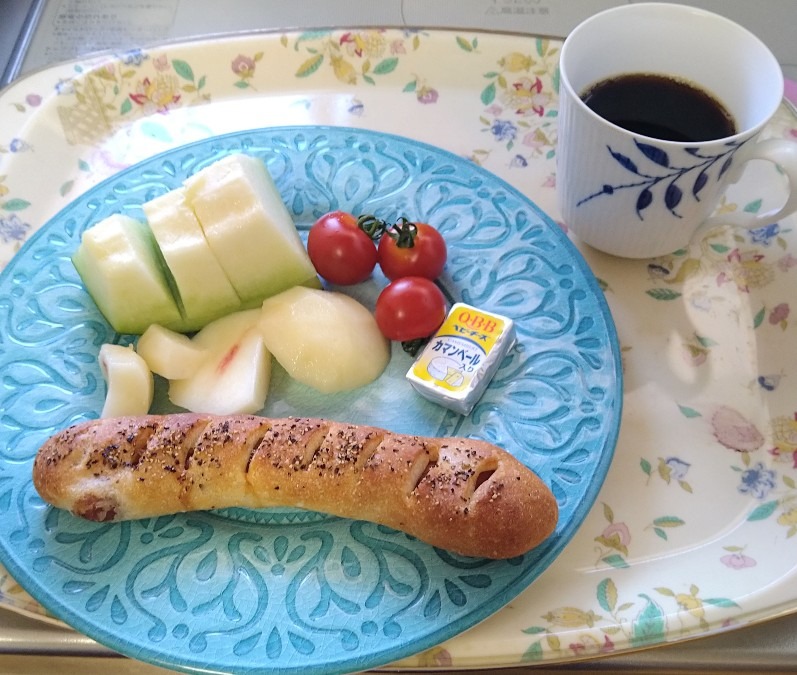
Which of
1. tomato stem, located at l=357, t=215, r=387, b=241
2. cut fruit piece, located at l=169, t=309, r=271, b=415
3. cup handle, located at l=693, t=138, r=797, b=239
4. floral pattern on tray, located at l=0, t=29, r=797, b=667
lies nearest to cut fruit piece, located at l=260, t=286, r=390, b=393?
cut fruit piece, located at l=169, t=309, r=271, b=415

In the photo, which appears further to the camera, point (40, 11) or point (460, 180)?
point (40, 11)

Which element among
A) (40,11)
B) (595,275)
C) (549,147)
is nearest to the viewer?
(595,275)

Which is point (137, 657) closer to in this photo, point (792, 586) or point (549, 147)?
point (792, 586)

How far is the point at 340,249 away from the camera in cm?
119

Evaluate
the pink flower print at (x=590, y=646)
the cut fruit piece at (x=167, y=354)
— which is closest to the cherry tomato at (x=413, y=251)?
the cut fruit piece at (x=167, y=354)

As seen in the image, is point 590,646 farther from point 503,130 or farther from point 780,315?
point 503,130

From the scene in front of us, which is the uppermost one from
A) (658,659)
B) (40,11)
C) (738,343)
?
(40,11)

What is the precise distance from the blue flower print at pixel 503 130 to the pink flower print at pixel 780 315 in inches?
23.5

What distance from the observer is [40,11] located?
182 cm

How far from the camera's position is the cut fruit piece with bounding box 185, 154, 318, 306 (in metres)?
1.16

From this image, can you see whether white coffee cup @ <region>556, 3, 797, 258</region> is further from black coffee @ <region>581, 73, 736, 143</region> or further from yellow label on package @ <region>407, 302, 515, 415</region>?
yellow label on package @ <region>407, 302, 515, 415</region>

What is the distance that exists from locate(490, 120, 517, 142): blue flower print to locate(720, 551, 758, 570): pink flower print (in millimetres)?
881

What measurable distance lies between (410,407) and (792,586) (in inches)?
22.5

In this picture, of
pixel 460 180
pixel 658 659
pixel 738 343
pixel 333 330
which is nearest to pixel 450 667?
pixel 658 659
